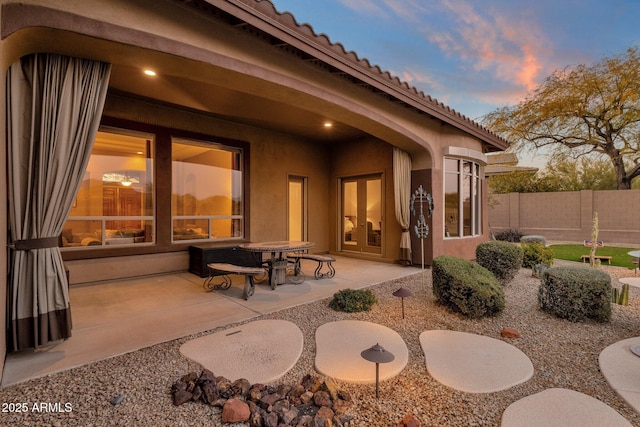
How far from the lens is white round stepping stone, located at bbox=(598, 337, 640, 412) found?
7.64 ft

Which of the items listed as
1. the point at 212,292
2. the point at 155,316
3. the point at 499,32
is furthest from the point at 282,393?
the point at 499,32

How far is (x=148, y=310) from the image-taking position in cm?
422

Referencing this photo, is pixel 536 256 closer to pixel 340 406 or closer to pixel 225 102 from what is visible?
pixel 340 406

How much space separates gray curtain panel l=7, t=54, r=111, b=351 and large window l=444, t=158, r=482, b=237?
7.61 meters

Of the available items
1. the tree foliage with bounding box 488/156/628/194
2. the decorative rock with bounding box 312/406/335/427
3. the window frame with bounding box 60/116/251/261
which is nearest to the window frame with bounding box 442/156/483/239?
the window frame with bounding box 60/116/251/261

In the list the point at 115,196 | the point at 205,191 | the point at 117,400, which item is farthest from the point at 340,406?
the point at 205,191

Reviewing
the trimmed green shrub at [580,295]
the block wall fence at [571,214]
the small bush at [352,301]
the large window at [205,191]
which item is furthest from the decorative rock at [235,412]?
the block wall fence at [571,214]

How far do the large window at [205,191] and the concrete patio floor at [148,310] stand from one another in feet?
4.04

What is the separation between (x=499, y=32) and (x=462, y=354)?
33.9 feet

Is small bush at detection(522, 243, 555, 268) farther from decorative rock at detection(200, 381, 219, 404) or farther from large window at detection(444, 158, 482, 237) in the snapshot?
decorative rock at detection(200, 381, 219, 404)

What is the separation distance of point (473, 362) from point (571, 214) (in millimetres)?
15555

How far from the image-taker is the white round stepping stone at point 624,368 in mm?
2330

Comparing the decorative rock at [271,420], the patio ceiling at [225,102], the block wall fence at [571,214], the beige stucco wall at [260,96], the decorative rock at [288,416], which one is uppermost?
the patio ceiling at [225,102]

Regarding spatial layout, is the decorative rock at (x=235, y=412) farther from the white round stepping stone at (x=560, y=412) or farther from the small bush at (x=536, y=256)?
the small bush at (x=536, y=256)
